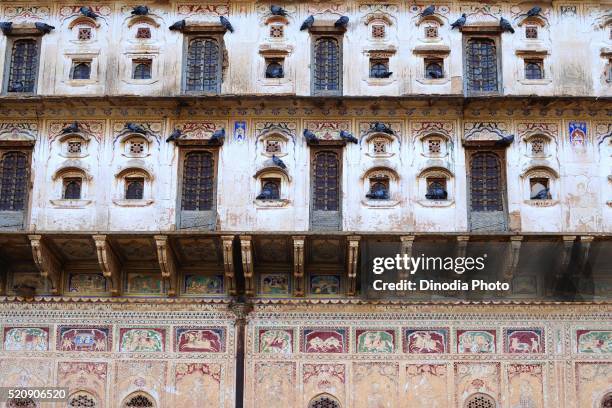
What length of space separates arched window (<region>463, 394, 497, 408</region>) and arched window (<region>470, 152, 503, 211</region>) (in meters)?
2.94

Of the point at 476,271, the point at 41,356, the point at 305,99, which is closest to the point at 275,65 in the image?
the point at 305,99

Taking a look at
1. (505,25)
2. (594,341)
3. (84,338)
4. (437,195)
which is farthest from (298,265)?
(505,25)

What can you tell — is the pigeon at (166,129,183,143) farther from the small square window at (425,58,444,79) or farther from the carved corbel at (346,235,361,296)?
the small square window at (425,58,444,79)

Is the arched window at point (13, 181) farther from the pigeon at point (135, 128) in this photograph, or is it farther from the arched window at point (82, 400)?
the arched window at point (82, 400)

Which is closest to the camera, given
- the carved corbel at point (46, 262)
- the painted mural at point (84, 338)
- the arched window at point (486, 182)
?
the carved corbel at point (46, 262)

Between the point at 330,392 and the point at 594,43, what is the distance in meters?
7.26

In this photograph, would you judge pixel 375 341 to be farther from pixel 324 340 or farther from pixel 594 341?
pixel 594 341

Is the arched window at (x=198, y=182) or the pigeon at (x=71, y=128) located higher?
the pigeon at (x=71, y=128)

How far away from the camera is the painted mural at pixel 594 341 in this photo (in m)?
18.2

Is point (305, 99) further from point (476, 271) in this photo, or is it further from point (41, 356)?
point (41, 356)

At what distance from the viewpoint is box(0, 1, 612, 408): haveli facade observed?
18078 mm

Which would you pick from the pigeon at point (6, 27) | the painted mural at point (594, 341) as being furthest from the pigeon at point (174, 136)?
the painted mural at point (594, 341)

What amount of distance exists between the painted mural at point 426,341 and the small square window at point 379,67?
4257 mm

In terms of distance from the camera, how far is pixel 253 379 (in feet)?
59.3
